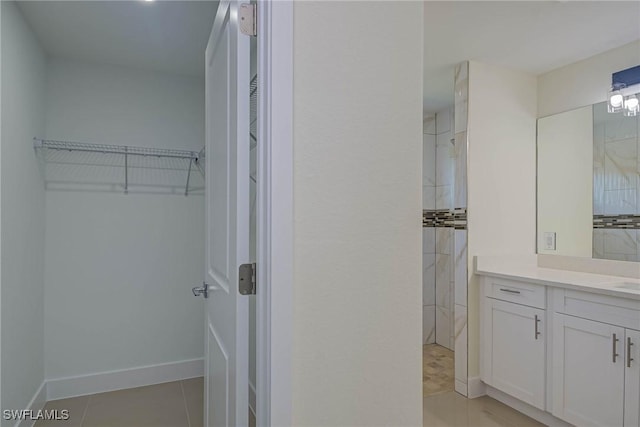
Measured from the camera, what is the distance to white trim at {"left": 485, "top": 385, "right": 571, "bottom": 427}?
2.31 m

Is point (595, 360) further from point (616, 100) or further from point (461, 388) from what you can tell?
point (616, 100)

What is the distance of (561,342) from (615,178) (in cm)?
113

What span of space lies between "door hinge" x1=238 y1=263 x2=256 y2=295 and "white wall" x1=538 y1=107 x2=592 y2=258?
8.42 ft

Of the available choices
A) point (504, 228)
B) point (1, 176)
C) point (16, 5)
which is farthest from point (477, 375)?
point (16, 5)

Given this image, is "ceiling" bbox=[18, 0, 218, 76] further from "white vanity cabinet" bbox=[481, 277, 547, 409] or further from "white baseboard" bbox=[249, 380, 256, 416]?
"white vanity cabinet" bbox=[481, 277, 547, 409]

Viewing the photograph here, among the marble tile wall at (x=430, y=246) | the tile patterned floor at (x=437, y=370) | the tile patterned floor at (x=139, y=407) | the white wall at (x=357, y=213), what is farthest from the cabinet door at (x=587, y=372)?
the tile patterned floor at (x=139, y=407)

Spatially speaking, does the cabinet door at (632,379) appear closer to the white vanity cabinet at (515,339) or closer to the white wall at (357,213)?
the white vanity cabinet at (515,339)

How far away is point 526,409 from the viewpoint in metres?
2.48

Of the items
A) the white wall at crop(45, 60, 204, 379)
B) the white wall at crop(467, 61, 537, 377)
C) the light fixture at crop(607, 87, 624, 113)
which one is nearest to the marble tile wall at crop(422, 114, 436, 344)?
the white wall at crop(467, 61, 537, 377)

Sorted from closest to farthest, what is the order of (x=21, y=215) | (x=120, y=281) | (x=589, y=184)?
(x=21, y=215)
(x=589, y=184)
(x=120, y=281)

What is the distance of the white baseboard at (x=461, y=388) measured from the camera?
2.76 m

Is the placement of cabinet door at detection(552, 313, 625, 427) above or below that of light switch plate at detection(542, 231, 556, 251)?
below

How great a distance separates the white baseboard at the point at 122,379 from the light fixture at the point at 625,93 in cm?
348

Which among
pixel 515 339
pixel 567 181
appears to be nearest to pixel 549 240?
pixel 567 181
